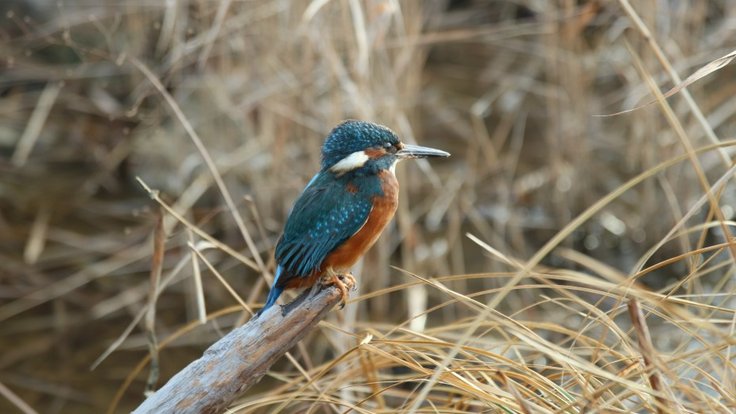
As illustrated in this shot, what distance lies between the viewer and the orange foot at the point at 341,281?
2.67 metres

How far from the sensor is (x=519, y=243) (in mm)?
5609

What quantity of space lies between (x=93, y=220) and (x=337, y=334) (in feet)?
8.18

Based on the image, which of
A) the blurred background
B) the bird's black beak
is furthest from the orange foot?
the blurred background

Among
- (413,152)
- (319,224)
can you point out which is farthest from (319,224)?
(413,152)

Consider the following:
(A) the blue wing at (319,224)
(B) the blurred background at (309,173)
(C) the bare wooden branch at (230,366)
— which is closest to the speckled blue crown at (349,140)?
(A) the blue wing at (319,224)

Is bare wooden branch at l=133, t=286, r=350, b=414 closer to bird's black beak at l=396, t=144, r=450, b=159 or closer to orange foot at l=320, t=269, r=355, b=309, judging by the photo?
orange foot at l=320, t=269, r=355, b=309

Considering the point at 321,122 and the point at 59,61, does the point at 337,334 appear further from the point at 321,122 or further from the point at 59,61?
the point at 59,61

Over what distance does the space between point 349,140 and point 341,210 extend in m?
0.28

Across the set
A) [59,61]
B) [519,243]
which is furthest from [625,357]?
[59,61]

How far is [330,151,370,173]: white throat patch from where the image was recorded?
119 inches

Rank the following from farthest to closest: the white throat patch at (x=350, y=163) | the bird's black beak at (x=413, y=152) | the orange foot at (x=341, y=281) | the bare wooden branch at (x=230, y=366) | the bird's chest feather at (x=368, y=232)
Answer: the bird's black beak at (x=413, y=152)
the white throat patch at (x=350, y=163)
the bird's chest feather at (x=368, y=232)
the orange foot at (x=341, y=281)
the bare wooden branch at (x=230, y=366)

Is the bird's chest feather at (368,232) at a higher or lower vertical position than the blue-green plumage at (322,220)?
lower

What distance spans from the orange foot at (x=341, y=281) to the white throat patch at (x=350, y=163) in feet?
1.12

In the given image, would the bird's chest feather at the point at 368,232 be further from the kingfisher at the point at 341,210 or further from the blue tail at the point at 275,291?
the blue tail at the point at 275,291
